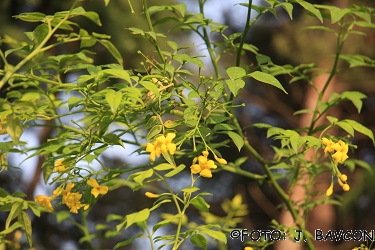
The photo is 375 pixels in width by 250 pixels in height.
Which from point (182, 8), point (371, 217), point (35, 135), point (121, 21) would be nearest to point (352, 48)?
point (371, 217)

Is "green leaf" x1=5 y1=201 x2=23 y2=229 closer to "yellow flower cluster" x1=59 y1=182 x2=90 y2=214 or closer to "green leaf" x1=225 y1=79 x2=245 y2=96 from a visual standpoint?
"yellow flower cluster" x1=59 y1=182 x2=90 y2=214

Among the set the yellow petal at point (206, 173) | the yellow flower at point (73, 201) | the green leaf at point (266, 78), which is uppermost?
the green leaf at point (266, 78)

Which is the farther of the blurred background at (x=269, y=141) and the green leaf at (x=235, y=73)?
the blurred background at (x=269, y=141)

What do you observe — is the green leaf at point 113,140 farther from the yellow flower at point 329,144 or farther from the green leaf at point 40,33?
the yellow flower at point 329,144

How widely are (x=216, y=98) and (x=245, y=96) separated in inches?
181

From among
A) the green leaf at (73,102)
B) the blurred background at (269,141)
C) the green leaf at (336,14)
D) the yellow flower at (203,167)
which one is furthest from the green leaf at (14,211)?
the blurred background at (269,141)

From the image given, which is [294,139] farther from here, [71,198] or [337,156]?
[71,198]

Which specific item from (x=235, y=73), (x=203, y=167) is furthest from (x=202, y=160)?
(x=235, y=73)

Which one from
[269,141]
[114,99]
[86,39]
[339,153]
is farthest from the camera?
[269,141]

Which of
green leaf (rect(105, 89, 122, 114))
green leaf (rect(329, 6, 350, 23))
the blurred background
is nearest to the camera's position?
green leaf (rect(105, 89, 122, 114))

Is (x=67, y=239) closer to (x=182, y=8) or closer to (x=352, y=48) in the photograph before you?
(x=352, y=48)

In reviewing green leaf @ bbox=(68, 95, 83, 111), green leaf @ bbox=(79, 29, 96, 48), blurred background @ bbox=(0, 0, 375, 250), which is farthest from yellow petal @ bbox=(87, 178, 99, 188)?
blurred background @ bbox=(0, 0, 375, 250)

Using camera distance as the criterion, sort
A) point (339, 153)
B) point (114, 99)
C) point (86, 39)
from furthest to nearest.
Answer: point (86, 39), point (339, 153), point (114, 99)

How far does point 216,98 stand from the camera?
0.69 meters
